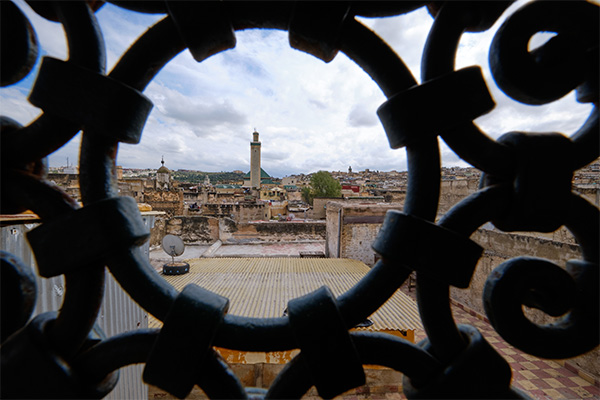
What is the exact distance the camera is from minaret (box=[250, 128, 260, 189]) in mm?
61844

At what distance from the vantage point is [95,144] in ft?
2.36

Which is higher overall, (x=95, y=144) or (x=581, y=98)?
(x=581, y=98)

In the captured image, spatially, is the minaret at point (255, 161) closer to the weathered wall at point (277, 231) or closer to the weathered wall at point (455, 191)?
the weathered wall at point (277, 231)

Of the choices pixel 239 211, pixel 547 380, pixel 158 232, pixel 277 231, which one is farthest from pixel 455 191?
pixel 158 232

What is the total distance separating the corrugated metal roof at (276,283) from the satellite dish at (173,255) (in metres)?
0.20

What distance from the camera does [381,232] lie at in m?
0.74

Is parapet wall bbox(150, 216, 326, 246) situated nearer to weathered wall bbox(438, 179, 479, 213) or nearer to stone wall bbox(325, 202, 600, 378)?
stone wall bbox(325, 202, 600, 378)

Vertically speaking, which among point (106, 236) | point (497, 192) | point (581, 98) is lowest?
point (106, 236)

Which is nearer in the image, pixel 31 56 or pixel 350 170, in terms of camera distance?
pixel 31 56

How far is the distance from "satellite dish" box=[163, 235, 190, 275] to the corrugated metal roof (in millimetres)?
203

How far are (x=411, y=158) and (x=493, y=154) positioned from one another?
0.73 ft

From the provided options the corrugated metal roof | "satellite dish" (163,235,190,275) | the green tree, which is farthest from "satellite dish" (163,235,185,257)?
the green tree

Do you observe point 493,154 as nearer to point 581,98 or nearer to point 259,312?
point 581,98

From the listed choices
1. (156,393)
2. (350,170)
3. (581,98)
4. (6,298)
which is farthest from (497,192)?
(350,170)
